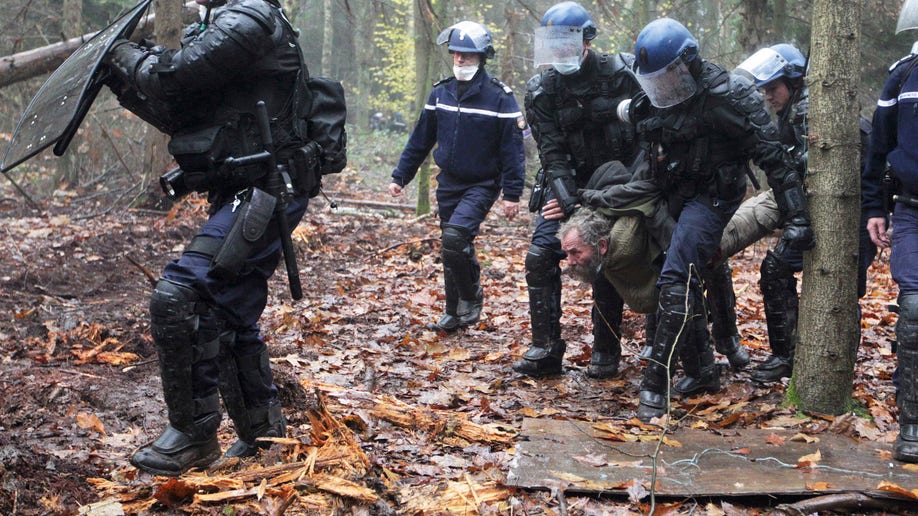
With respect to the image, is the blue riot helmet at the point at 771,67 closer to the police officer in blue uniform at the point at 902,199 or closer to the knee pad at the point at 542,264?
the police officer in blue uniform at the point at 902,199

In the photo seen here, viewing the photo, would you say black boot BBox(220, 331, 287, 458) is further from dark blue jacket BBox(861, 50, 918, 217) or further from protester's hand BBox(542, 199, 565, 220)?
dark blue jacket BBox(861, 50, 918, 217)

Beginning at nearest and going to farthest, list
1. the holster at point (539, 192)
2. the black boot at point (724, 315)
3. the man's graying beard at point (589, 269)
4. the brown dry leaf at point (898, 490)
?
the brown dry leaf at point (898, 490)
the man's graying beard at point (589, 269)
the black boot at point (724, 315)
the holster at point (539, 192)

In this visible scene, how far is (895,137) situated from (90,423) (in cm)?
484

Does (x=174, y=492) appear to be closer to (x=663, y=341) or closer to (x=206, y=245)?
(x=206, y=245)

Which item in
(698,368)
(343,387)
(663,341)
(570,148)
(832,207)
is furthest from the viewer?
(570,148)

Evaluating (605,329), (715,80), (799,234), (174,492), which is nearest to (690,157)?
(715,80)

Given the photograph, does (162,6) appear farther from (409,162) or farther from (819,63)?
(819,63)

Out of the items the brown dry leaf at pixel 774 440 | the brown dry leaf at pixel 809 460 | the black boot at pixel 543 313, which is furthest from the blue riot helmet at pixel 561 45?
the brown dry leaf at pixel 809 460

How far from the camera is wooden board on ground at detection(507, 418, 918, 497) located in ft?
11.7

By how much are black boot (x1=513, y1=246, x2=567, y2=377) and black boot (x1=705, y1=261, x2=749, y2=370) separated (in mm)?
1115

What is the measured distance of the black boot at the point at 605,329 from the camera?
19.6ft

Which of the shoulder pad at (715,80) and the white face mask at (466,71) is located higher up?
the white face mask at (466,71)

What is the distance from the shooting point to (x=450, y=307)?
762cm

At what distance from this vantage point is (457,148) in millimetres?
7656
